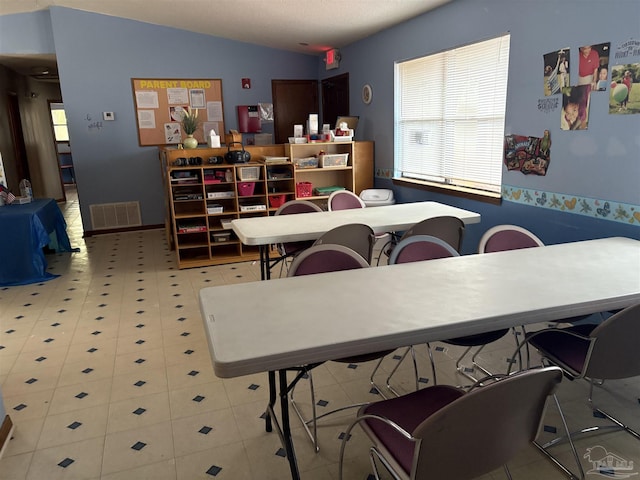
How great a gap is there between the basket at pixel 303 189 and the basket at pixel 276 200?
0.83 ft

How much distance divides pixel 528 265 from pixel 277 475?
160 centimetres

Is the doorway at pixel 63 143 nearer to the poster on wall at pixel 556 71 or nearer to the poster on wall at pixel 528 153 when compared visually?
the poster on wall at pixel 528 153

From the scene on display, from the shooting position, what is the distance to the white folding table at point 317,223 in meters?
3.35

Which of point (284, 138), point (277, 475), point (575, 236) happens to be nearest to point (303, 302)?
point (277, 475)

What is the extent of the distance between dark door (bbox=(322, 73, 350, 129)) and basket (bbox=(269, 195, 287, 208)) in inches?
82.5

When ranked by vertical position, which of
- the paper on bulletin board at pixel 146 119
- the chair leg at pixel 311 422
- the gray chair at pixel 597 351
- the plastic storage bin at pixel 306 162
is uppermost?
the paper on bulletin board at pixel 146 119

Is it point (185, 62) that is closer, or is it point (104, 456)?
point (104, 456)

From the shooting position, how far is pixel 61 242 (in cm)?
600

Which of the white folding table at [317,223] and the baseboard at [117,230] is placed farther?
the baseboard at [117,230]

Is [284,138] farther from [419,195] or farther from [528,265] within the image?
[528,265]

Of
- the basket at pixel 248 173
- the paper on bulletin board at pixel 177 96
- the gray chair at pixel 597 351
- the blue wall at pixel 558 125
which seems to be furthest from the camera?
the paper on bulletin board at pixel 177 96

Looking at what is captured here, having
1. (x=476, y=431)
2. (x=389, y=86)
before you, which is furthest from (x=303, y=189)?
(x=476, y=431)

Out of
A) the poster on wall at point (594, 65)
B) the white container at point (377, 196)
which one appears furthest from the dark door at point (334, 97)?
the poster on wall at point (594, 65)

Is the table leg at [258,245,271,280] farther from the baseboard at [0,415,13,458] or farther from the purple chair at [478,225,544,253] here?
the baseboard at [0,415,13,458]
